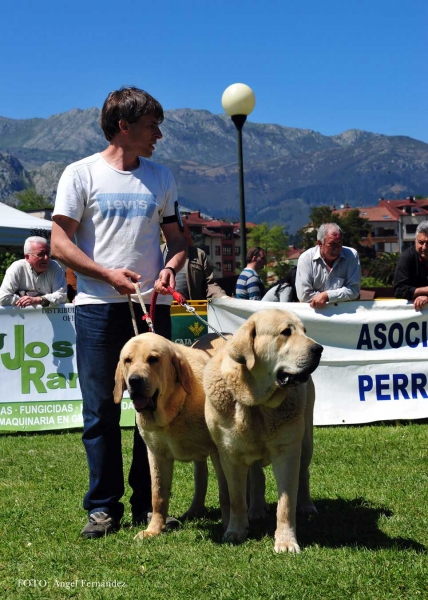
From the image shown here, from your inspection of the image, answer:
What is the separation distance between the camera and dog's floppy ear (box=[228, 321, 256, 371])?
162 inches

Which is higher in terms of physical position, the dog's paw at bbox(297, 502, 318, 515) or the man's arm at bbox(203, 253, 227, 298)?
the man's arm at bbox(203, 253, 227, 298)

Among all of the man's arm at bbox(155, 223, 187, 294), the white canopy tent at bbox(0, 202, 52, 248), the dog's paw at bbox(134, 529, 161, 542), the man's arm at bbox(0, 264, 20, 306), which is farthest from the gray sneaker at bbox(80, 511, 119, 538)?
the white canopy tent at bbox(0, 202, 52, 248)

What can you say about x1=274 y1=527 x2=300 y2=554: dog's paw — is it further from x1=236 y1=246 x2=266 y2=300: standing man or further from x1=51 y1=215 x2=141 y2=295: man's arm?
x1=236 y1=246 x2=266 y2=300: standing man

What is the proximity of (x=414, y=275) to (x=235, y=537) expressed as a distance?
5012 millimetres

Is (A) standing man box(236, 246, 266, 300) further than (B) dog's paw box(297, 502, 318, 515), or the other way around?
(A) standing man box(236, 246, 266, 300)

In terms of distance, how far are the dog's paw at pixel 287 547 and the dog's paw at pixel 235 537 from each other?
0.95ft

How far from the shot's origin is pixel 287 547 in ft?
13.6

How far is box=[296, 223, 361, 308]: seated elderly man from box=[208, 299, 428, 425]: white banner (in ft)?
0.51

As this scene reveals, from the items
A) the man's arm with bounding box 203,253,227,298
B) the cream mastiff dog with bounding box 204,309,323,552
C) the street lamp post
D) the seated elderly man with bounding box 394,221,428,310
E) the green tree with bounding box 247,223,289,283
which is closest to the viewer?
the cream mastiff dog with bounding box 204,309,323,552

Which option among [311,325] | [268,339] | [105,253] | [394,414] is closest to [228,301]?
[311,325]

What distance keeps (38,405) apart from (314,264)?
12.6 ft

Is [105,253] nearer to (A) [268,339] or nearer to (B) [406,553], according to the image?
(A) [268,339]

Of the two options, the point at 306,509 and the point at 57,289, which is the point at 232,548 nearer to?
the point at 306,509

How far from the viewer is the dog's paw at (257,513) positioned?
4953 millimetres
